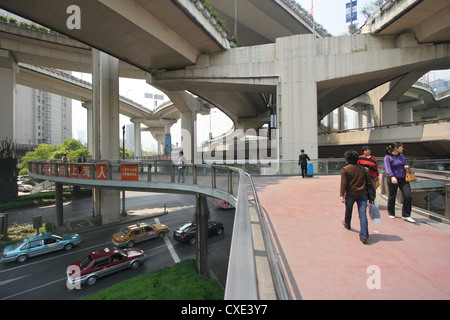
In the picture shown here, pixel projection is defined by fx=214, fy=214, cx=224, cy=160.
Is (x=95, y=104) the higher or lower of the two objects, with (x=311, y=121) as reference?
higher

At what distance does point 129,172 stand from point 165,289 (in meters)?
6.70

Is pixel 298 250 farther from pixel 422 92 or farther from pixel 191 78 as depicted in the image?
pixel 422 92

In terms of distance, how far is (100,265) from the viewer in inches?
460

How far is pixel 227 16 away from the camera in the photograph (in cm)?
2492

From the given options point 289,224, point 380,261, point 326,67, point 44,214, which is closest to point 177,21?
point 326,67

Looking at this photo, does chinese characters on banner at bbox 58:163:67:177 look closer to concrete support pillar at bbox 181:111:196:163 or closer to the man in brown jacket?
concrete support pillar at bbox 181:111:196:163

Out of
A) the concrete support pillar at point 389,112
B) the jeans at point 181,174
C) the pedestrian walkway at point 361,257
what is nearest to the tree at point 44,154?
the jeans at point 181,174

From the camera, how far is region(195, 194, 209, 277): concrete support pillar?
12078 millimetres

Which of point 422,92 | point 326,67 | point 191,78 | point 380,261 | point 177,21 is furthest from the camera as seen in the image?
point 422,92

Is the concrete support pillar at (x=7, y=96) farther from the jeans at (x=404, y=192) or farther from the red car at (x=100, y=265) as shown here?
the jeans at (x=404, y=192)

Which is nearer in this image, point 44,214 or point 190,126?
point 44,214

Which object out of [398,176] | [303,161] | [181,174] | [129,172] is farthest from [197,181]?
[398,176]

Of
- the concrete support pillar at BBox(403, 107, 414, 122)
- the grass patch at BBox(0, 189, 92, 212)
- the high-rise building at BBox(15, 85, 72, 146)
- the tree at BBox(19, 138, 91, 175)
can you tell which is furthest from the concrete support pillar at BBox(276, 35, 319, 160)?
the high-rise building at BBox(15, 85, 72, 146)
